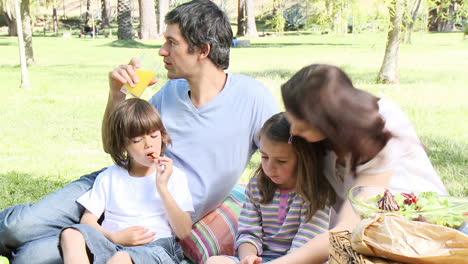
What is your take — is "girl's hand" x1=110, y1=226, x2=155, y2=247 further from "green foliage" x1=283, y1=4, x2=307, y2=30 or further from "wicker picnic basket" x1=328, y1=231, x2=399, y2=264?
"green foliage" x1=283, y1=4, x2=307, y2=30

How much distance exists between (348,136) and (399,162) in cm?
45

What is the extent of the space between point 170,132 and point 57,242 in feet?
3.09

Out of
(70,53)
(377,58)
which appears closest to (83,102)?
(377,58)

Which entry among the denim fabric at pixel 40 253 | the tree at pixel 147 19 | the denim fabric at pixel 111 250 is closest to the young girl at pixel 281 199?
the denim fabric at pixel 111 250

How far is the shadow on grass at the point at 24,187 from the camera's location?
17.3 ft

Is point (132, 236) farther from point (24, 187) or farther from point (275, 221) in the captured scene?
point (24, 187)

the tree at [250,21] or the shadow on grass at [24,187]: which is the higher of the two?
the tree at [250,21]

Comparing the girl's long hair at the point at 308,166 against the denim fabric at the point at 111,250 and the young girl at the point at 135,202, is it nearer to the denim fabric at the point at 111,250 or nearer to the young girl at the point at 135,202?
the young girl at the point at 135,202

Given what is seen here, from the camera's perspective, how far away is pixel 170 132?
3709 mm

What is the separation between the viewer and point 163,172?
318 cm

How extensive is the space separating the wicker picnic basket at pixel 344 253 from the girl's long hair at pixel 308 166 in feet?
1.95

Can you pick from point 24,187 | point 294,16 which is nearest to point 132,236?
point 24,187

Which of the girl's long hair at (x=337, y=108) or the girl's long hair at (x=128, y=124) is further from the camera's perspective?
the girl's long hair at (x=128, y=124)

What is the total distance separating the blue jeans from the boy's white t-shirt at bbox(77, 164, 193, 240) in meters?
0.11
